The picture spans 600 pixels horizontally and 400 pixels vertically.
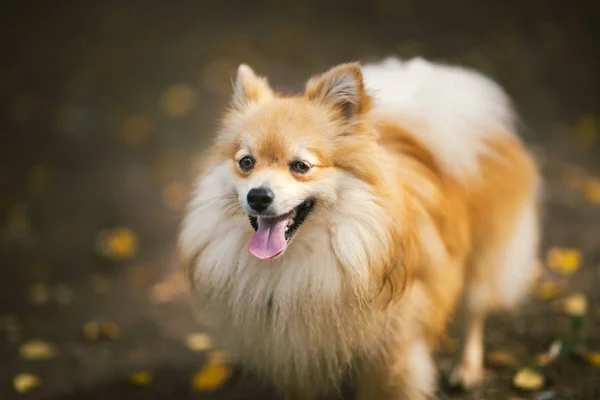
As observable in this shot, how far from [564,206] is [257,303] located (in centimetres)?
304

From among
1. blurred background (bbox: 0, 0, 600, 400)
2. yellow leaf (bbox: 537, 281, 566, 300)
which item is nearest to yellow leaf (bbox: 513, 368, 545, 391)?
blurred background (bbox: 0, 0, 600, 400)

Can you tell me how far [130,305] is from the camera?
3678mm

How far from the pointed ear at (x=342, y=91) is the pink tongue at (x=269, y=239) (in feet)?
1.50

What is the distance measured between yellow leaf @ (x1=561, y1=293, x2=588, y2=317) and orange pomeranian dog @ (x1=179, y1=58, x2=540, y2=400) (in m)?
0.99

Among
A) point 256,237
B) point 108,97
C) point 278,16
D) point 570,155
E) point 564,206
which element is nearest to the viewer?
point 256,237

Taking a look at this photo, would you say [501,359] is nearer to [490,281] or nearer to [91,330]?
[490,281]

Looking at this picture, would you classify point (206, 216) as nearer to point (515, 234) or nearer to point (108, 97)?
point (515, 234)

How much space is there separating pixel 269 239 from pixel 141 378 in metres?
1.49

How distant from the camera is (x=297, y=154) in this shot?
1.92 meters

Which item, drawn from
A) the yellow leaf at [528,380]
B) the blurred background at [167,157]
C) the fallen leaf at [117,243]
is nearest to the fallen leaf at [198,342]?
the blurred background at [167,157]

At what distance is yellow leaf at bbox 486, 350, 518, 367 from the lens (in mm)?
2951

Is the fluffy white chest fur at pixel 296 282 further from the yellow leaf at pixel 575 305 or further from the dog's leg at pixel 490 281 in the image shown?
the yellow leaf at pixel 575 305

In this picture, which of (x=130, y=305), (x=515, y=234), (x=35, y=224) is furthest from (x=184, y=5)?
(x=515, y=234)

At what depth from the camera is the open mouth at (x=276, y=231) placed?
1937mm
